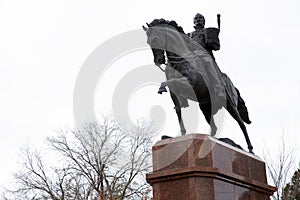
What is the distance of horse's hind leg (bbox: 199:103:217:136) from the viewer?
1009cm

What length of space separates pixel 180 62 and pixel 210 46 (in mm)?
1150

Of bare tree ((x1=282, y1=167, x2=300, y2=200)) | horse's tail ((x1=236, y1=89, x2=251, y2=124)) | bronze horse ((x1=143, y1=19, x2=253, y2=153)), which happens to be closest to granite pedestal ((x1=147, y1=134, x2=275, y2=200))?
bronze horse ((x1=143, y1=19, x2=253, y2=153))

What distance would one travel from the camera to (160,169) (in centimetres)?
834

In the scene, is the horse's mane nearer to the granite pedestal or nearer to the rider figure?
the rider figure

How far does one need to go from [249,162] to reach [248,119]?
198 cm

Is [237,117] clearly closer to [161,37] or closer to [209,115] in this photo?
[209,115]

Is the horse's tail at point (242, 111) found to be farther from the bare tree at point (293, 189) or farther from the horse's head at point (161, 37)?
the bare tree at point (293, 189)

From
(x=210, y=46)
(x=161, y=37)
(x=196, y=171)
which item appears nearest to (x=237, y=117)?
(x=210, y=46)

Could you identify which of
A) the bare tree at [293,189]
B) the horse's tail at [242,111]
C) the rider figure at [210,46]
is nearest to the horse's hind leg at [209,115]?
the rider figure at [210,46]

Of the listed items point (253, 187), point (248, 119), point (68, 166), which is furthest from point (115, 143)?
point (253, 187)

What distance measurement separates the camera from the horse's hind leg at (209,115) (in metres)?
10.1

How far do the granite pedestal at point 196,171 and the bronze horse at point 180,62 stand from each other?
34.8 inches

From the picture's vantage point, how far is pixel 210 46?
1019cm

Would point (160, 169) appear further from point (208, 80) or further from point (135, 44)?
point (135, 44)
